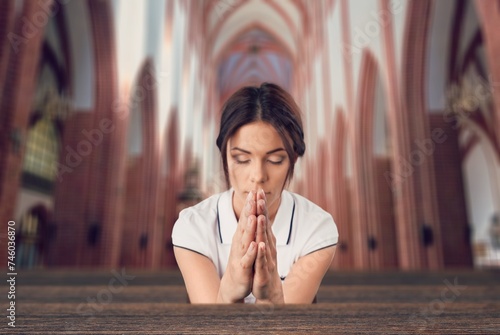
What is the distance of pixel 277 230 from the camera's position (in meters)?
1.06

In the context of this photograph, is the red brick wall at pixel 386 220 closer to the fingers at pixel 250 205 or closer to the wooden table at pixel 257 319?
the wooden table at pixel 257 319

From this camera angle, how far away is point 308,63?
1599 centimetres

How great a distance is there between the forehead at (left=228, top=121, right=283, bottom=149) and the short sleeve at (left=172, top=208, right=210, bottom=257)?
11.0 inches

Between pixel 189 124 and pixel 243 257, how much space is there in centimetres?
1315

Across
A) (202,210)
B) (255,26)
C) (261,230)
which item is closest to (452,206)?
(202,210)

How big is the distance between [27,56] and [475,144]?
1837cm
